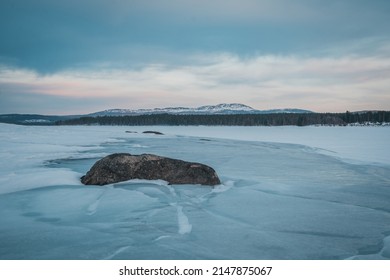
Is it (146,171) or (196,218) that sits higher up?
Answer: (146,171)

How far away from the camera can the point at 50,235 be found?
4.32 metres

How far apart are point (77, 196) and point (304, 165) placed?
8182 millimetres

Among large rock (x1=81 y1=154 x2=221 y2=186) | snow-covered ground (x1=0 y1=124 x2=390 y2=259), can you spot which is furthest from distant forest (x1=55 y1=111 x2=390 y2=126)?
snow-covered ground (x1=0 y1=124 x2=390 y2=259)

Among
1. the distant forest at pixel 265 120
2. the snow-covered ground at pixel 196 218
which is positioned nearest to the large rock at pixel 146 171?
the snow-covered ground at pixel 196 218

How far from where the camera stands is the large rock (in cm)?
773

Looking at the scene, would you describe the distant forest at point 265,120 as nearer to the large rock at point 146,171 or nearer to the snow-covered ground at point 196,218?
the large rock at point 146,171

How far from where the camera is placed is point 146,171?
8094 millimetres

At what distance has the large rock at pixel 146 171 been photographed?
7.73 m

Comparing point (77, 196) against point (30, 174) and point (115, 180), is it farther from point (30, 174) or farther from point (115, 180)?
point (30, 174)

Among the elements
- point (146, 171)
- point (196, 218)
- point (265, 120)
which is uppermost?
point (265, 120)

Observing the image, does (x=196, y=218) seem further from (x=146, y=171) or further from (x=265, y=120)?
(x=265, y=120)

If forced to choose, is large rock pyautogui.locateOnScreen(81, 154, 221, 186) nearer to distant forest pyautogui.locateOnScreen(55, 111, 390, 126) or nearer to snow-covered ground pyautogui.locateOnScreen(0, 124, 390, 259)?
snow-covered ground pyautogui.locateOnScreen(0, 124, 390, 259)

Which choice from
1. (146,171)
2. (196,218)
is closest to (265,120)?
(146,171)
